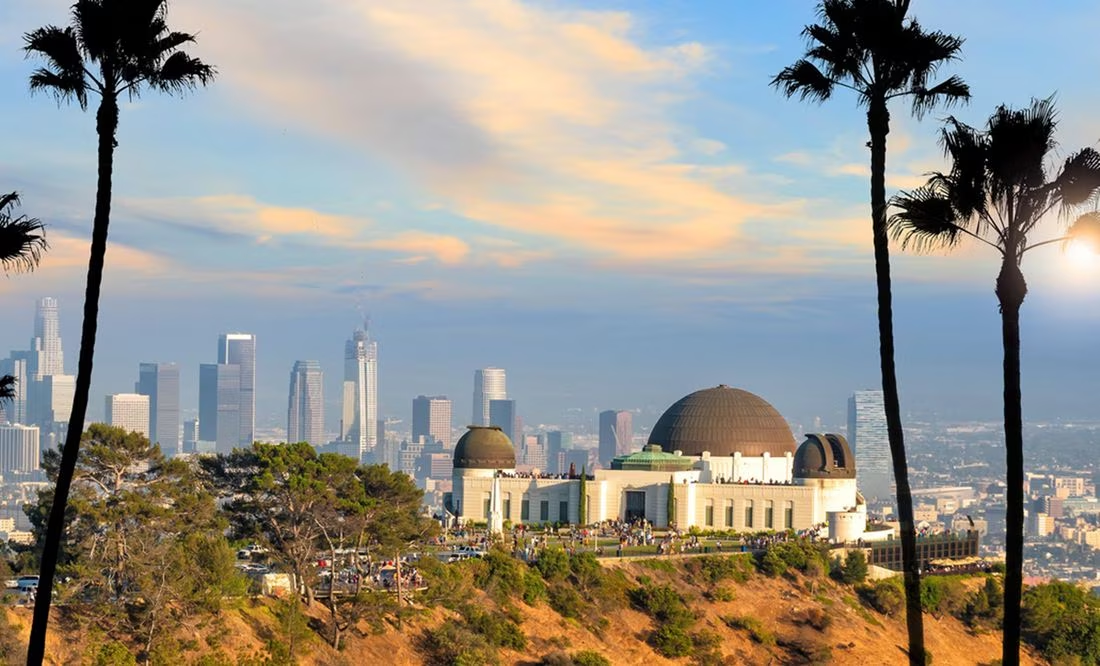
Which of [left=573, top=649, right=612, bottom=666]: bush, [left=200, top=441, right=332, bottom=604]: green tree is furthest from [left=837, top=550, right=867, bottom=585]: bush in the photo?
[left=200, top=441, right=332, bottom=604]: green tree

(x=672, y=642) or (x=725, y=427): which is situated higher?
(x=725, y=427)

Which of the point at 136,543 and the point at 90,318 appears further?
the point at 136,543

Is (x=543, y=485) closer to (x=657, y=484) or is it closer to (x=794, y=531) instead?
(x=657, y=484)

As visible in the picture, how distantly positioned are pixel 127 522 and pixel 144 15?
39.9m

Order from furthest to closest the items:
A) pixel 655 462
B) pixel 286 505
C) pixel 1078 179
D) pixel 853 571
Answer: pixel 655 462, pixel 853 571, pixel 286 505, pixel 1078 179

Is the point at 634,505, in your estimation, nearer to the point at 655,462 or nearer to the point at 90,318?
the point at 655,462

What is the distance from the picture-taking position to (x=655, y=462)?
10412 cm

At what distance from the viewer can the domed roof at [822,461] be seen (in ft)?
337

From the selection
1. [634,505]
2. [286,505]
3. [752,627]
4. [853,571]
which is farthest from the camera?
[634,505]

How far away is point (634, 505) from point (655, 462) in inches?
118

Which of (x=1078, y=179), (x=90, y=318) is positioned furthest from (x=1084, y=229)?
(x=90, y=318)

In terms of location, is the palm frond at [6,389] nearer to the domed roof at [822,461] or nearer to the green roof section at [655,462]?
the green roof section at [655,462]

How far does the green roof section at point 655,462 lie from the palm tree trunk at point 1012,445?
7583 cm

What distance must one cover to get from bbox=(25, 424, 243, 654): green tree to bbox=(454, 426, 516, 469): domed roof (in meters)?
36.8
